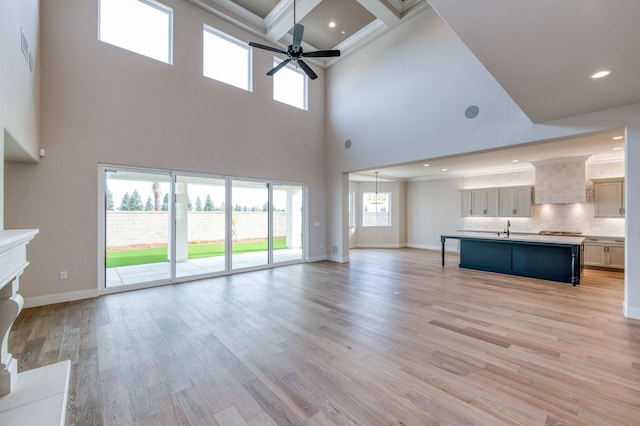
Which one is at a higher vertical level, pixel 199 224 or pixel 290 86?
pixel 290 86

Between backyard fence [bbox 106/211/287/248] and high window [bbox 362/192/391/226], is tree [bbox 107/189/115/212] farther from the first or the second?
high window [bbox 362/192/391/226]

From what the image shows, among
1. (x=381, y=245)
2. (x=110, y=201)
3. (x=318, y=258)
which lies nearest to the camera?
(x=110, y=201)

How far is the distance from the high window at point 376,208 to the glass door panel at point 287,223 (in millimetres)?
4292

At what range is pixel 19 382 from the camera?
6.72ft

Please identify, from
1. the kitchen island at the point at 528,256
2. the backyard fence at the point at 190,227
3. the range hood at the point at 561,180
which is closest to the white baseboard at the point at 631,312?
the kitchen island at the point at 528,256

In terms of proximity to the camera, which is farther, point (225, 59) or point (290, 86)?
point (290, 86)

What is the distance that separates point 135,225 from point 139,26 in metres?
3.79

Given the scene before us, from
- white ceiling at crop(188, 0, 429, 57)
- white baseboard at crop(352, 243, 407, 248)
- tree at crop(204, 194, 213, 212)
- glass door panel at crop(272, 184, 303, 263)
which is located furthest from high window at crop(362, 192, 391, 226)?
tree at crop(204, 194, 213, 212)

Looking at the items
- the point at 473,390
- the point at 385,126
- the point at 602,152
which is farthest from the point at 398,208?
the point at 473,390

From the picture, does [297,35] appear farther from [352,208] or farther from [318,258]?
[352,208]

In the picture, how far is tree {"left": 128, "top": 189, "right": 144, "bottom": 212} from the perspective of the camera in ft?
16.2

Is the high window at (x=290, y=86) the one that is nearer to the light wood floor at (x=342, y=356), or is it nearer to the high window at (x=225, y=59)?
the high window at (x=225, y=59)

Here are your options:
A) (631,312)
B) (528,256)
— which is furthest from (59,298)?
(528,256)

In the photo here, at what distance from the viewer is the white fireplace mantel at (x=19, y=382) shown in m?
1.66
